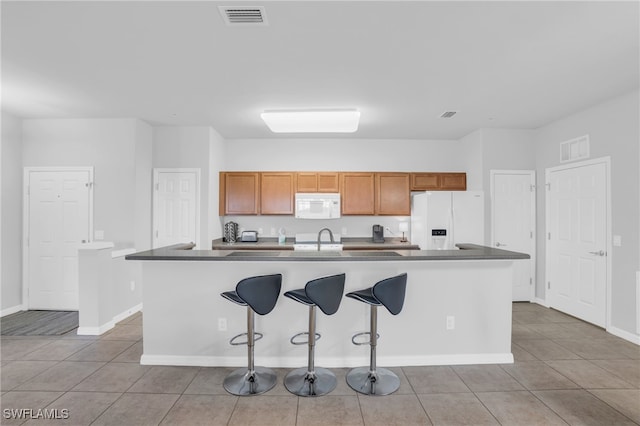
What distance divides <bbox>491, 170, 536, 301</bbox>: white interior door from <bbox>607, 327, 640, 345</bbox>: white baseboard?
4.24ft

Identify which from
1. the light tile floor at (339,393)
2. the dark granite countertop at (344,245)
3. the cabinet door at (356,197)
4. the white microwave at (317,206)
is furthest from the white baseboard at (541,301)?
the white microwave at (317,206)

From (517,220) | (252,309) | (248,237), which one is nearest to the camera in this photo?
(252,309)

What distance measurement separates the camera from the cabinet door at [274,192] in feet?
17.8

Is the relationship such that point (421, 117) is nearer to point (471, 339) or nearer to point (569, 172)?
point (569, 172)

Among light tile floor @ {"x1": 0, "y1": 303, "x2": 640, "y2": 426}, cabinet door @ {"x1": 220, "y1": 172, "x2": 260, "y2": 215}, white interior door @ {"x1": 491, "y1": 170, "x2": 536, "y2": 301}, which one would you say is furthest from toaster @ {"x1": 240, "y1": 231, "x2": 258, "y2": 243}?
white interior door @ {"x1": 491, "y1": 170, "x2": 536, "y2": 301}

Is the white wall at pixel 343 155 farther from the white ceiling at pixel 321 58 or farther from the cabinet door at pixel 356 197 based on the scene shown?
the white ceiling at pixel 321 58

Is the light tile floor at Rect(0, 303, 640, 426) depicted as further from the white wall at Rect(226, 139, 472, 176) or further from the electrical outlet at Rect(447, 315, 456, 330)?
the white wall at Rect(226, 139, 472, 176)

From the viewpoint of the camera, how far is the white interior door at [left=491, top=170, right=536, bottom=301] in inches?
197

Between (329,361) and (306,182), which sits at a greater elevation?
(306,182)

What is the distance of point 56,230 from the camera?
4523 millimetres

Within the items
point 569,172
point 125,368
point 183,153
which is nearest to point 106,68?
point 183,153

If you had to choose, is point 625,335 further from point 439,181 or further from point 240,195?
point 240,195

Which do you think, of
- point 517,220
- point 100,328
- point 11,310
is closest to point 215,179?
point 100,328

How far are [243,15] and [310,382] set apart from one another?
2761 mm
